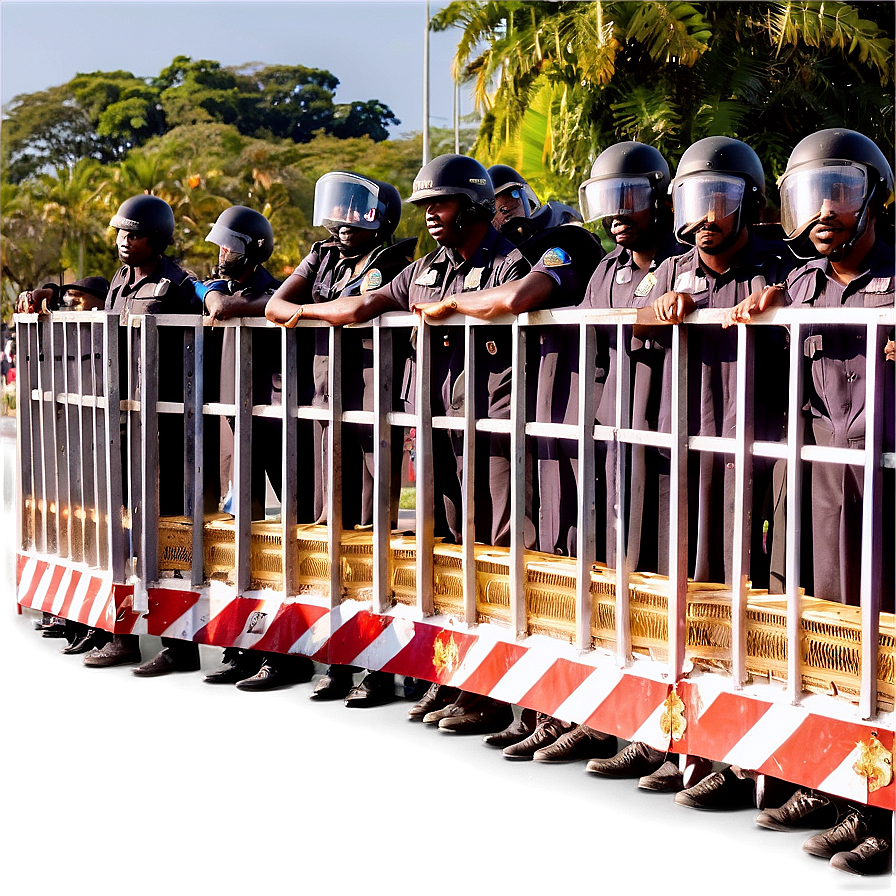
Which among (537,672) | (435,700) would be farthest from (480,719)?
(537,672)

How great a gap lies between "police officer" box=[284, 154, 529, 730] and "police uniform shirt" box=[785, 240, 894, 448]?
149cm

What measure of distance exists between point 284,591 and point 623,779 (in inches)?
75.1

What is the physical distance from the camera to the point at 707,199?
5219 mm

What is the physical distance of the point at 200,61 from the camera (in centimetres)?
6266

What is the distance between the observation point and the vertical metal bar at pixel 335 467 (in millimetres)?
5992

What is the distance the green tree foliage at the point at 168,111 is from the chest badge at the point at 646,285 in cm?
5373

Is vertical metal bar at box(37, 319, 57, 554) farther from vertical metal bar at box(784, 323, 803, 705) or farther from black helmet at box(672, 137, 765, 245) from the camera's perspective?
vertical metal bar at box(784, 323, 803, 705)

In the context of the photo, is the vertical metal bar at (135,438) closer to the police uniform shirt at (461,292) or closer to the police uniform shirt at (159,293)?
the police uniform shirt at (159,293)

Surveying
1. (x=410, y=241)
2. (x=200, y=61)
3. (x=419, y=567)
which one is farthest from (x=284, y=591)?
(x=200, y=61)

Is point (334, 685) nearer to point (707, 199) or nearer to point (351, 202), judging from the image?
point (351, 202)

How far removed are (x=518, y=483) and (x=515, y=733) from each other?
3.90 feet

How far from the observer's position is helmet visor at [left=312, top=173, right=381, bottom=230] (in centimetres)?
664

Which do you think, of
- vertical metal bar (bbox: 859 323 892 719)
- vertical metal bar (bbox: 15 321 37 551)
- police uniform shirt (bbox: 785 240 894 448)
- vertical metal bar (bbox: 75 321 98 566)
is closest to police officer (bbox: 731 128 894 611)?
police uniform shirt (bbox: 785 240 894 448)

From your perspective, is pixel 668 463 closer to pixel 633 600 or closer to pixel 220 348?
pixel 633 600
